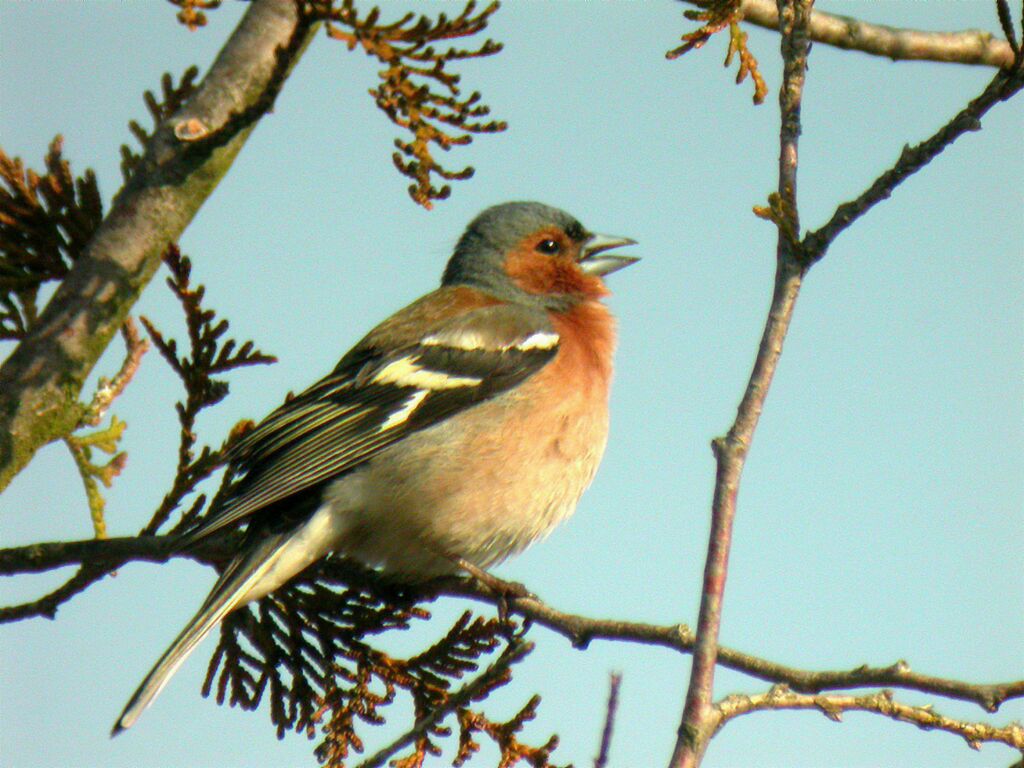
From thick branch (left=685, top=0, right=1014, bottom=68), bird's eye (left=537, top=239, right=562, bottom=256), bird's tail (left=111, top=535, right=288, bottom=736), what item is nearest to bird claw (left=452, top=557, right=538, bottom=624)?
bird's tail (left=111, top=535, right=288, bottom=736)

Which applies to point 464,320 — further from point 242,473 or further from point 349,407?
point 242,473

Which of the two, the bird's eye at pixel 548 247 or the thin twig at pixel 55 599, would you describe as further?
the bird's eye at pixel 548 247

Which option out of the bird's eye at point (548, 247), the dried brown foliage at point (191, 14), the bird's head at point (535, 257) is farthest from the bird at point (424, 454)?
the dried brown foliage at point (191, 14)

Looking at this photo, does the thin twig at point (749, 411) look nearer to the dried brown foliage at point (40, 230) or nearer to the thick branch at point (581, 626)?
the thick branch at point (581, 626)

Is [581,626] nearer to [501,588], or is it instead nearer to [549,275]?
[501,588]

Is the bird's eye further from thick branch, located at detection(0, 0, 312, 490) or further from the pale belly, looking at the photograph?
thick branch, located at detection(0, 0, 312, 490)

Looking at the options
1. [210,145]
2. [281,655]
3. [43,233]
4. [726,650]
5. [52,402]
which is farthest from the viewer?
[281,655]

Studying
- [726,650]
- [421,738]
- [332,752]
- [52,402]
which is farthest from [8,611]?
[726,650]
